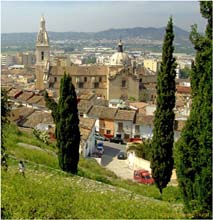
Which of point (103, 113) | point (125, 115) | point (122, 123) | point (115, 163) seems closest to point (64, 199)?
point (115, 163)

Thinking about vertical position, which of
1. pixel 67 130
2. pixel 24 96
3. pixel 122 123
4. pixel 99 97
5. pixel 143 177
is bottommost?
pixel 143 177

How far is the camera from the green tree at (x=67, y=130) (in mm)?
14445

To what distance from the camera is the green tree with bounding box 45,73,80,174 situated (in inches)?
569

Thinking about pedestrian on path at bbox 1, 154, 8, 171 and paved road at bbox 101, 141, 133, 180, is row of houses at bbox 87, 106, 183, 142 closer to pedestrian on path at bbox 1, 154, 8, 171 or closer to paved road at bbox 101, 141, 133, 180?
paved road at bbox 101, 141, 133, 180

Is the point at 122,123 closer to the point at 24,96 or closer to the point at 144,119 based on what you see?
the point at 144,119

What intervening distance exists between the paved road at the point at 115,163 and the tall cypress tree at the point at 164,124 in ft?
24.8

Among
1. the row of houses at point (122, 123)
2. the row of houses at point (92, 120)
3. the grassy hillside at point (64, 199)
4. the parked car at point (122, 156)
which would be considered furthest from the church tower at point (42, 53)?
the grassy hillside at point (64, 199)

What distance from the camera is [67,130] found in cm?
1482

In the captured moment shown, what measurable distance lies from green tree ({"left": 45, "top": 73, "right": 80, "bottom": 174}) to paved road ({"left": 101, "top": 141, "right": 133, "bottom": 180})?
7.90 meters

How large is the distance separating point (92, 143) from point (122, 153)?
2134 mm

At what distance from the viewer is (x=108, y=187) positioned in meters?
12.5

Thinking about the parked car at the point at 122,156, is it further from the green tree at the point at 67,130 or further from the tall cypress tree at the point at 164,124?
the green tree at the point at 67,130

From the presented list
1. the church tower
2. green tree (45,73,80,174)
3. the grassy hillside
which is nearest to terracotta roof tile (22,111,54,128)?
green tree (45,73,80,174)

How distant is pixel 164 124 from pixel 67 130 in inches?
132
